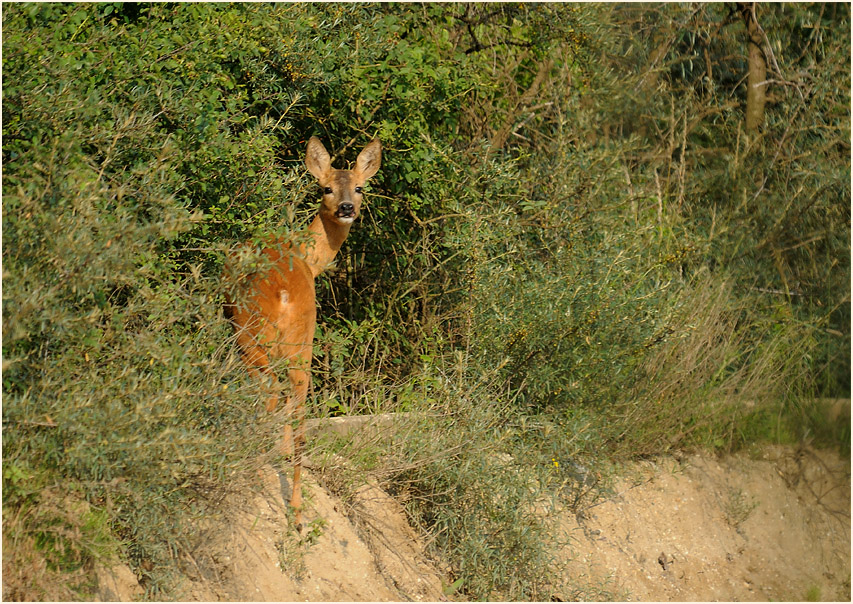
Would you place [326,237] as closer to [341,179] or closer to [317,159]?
[341,179]

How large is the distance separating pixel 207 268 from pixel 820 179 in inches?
277

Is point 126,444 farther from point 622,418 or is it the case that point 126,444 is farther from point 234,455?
point 622,418

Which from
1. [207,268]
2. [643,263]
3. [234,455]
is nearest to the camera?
[234,455]

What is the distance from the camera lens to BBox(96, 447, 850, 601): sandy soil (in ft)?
18.9

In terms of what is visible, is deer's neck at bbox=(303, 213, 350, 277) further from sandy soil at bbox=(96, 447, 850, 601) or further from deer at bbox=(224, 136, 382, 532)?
sandy soil at bbox=(96, 447, 850, 601)

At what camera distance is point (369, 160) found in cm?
745

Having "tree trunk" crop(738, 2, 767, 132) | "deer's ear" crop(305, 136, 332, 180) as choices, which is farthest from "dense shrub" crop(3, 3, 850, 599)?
"deer's ear" crop(305, 136, 332, 180)

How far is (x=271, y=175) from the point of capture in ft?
21.3

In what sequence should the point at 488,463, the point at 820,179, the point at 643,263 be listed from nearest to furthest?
the point at 488,463 < the point at 643,263 < the point at 820,179

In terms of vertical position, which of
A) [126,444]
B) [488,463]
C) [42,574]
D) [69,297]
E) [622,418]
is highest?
[69,297]

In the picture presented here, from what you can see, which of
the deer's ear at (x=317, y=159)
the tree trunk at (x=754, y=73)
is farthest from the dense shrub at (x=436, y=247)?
the deer's ear at (x=317, y=159)

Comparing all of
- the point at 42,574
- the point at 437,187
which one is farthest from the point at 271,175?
the point at 42,574

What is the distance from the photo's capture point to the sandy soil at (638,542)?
5762 millimetres

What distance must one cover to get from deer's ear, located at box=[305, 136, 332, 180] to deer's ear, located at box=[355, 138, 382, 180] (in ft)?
0.75
